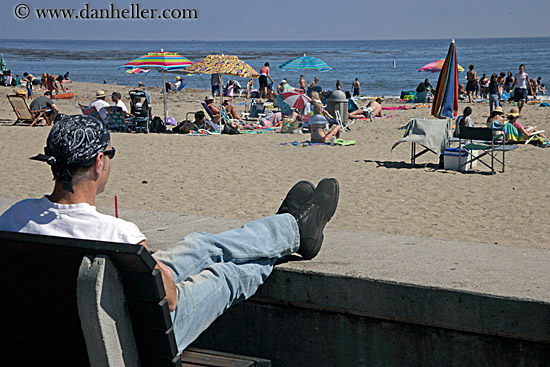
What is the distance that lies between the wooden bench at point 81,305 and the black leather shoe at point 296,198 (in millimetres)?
1305

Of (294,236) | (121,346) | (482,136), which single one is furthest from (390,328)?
(482,136)

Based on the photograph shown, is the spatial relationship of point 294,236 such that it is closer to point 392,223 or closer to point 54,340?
point 54,340

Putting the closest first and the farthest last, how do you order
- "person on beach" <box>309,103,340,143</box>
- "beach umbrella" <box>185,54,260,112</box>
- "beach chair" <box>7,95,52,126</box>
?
"person on beach" <box>309,103,340,143</box> < "beach umbrella" <box>185,54,260,112</box> < "beach chair" <box>7,95,52,126</box>

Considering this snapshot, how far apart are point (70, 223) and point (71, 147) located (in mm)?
247

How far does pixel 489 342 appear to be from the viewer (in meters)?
2.43

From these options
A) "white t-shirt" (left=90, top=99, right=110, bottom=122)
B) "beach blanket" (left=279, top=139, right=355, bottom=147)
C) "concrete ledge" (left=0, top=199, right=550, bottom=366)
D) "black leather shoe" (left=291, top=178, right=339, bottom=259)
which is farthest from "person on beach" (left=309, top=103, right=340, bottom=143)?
"concrete ledge" (left=0, top=199, right=550, bottom=366)

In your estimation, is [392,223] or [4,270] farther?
[392,223]

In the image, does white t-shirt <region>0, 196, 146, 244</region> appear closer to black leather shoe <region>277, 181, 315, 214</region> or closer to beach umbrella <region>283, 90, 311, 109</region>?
black leather shoe <region>277, 181, 315, 214</region>

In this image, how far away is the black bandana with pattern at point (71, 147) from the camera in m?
2.01

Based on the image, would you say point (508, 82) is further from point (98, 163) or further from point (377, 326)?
point (98, 163)

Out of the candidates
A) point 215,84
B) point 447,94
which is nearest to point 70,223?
point 447,94

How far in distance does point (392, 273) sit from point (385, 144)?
10.2 meters

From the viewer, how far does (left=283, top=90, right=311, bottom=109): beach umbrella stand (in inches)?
597

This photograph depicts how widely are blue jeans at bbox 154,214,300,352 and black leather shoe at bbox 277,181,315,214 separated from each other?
227mm
